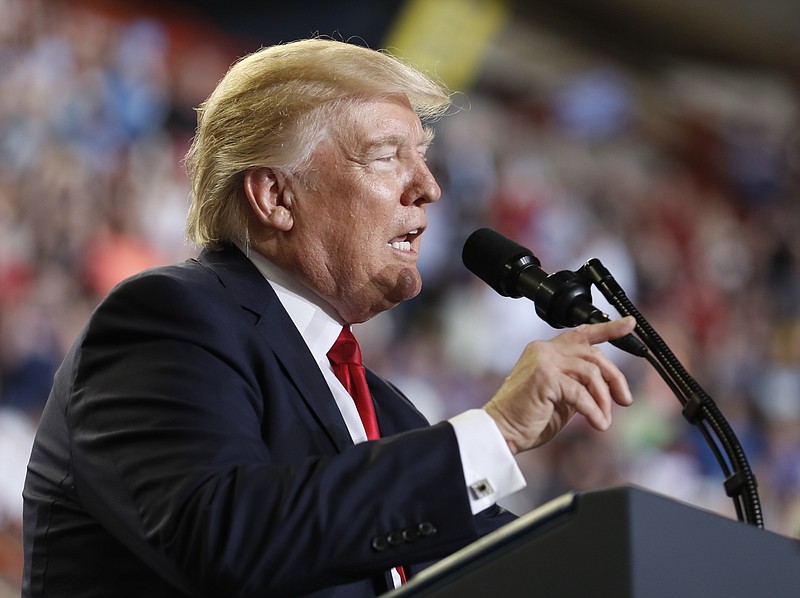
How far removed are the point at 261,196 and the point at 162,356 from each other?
463 mm

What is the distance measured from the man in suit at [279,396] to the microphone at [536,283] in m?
0.13

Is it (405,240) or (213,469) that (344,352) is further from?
(213,469)

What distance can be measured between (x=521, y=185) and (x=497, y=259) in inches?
186

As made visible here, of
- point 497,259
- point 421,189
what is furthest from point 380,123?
point 497,259

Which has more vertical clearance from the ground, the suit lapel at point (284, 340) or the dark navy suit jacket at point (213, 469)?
the suit lapel at point (284, 340)

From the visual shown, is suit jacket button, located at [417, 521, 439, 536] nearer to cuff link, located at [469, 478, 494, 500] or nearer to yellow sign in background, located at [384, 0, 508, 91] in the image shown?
cuff link, located at [469, 478, 494, 500]

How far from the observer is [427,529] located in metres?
1.12

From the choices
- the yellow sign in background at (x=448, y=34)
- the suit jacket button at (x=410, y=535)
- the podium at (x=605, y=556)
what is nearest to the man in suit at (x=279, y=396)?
the suit jacket button at (x=410, y=535)

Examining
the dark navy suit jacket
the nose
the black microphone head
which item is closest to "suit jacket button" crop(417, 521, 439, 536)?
the dark navy suit jacket

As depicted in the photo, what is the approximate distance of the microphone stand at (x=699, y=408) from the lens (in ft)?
3.94

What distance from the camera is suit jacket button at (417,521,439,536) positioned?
111 cm

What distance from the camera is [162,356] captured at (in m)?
1.27

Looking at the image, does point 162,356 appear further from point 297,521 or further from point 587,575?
point 587,575

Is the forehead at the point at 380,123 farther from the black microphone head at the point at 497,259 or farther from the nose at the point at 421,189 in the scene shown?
the black microphone head at the point at 497,259
